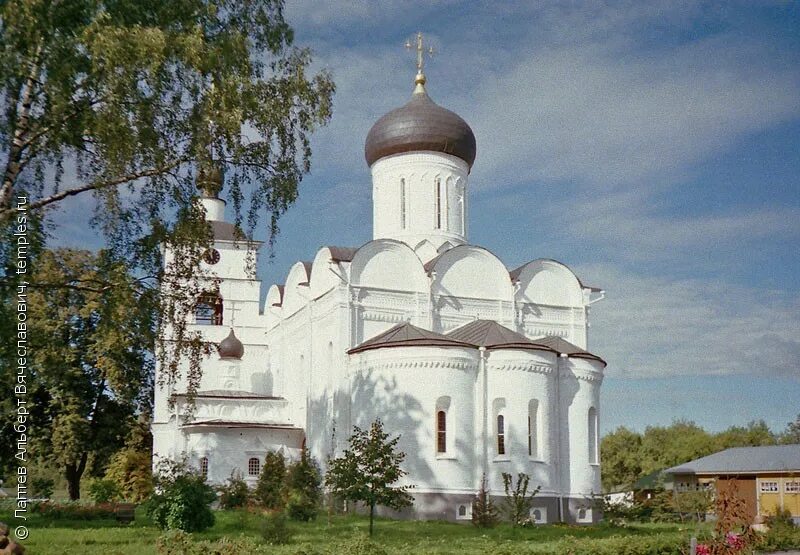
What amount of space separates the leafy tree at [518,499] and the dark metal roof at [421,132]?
1056 centimetres

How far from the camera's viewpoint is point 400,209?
28.2m

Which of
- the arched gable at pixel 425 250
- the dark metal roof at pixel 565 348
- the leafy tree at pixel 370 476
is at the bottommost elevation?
the leafy tree at pixel 370 476

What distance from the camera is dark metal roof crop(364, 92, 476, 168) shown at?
28.1 meters

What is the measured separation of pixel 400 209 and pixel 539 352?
709cm

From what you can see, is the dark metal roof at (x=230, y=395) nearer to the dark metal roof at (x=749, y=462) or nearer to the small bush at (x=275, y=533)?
the small bush at (x=275, y=533)

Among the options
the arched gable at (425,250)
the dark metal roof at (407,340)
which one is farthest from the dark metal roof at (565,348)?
the arched gable at (425,250)

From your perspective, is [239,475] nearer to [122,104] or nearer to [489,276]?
[489,276]

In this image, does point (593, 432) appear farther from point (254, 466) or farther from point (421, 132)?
point (421, 132)

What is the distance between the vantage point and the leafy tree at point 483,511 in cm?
2086

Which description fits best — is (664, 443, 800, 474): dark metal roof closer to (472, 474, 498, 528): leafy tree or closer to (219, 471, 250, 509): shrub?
(472, 474, 498, 528): leafy tree

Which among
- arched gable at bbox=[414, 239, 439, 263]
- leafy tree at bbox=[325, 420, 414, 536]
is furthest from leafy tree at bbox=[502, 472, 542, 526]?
arched gable at bbox=[414, 239, 439, 263]

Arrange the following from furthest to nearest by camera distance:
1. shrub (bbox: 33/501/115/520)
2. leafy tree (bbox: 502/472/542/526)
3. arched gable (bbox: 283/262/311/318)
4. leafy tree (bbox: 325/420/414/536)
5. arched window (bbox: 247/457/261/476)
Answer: arched gable (bbox: 283/262/311/318) < arched window (bbox: 247/457/261/476) < leafy tree (bbox: 502/472/542/526) < shrub (bbox: 33/501/115/520) < leafy tree (bbox: 325/420/414/536)

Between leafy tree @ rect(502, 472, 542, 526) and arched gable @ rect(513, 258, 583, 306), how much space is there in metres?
6.04

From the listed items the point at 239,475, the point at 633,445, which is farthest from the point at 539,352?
the point at 633,445
